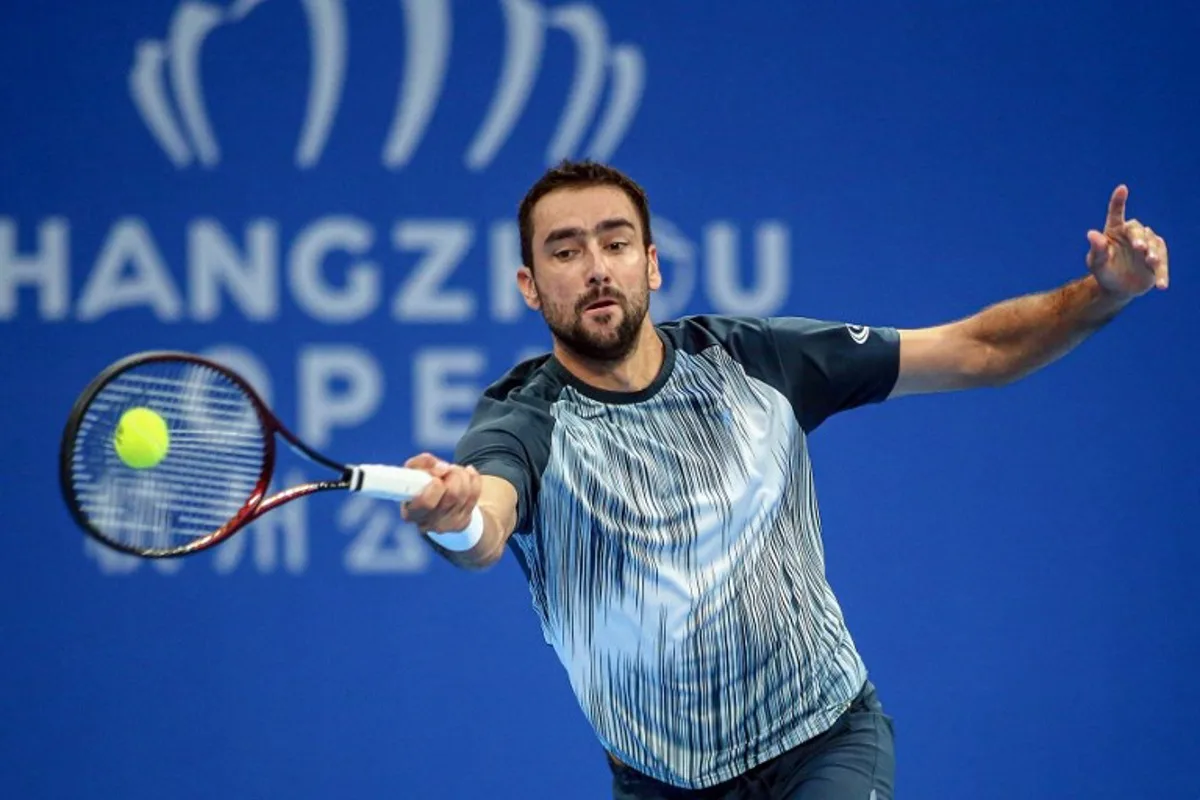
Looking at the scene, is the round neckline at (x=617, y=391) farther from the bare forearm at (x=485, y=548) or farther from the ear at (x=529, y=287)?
the bare forearm at (x=485, y=548)

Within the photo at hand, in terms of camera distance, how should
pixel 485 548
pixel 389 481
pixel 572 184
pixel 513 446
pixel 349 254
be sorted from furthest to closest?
pixel 349 254
pixel 572 184
pixel 513 446
pixel 485 548
pixel 389 481

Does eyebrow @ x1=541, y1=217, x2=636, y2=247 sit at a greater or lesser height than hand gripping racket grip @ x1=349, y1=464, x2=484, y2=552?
greater

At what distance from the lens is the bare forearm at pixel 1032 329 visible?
10.8 ft

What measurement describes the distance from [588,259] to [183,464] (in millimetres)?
865

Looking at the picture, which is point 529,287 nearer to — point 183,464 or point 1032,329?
point 183,464

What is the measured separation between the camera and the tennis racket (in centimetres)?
246

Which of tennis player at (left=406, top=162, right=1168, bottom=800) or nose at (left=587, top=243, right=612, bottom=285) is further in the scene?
nose at (left=587, top=243, right=612, bottom=285)

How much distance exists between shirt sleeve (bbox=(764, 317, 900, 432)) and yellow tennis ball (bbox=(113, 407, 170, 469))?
1.26m

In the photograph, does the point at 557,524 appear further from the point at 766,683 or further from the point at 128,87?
the point at 128,87

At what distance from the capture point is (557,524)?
3.04 metres

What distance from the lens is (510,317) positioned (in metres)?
4.80

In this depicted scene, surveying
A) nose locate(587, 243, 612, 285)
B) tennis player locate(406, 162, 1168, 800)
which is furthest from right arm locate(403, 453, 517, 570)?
nose locate(587, 243, 612, 285)

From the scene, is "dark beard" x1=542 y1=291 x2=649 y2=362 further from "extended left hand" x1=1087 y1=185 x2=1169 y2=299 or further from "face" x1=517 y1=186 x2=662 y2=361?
"extended left hand" x1=1087 y1=185 x2=1169 y2=299

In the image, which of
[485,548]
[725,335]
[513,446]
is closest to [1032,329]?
[725,335]
